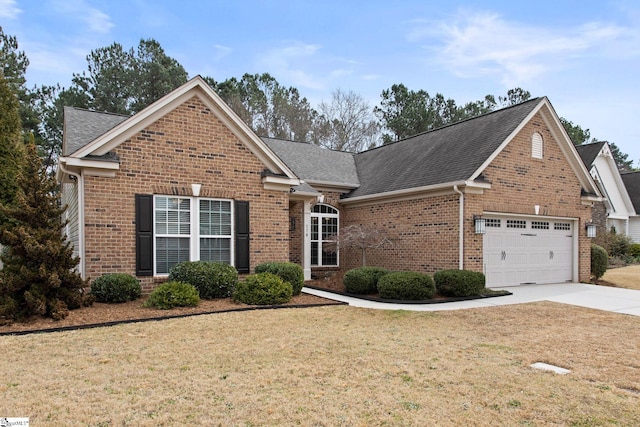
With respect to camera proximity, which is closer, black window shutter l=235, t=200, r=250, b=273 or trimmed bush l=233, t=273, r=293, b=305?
trimmed bush l=233, t=273, r=293, b=305

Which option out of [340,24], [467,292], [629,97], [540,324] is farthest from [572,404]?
[629,97]

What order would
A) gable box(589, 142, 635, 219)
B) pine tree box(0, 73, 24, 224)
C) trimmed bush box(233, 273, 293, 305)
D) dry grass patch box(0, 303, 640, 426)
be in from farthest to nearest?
gable box(589, 142, 635, 219) < pine tree box(0, 73, 24, 224) < trimmed bush box(233, 273, 293, 305) < dry grass patch box(0, 303, 640, 426)

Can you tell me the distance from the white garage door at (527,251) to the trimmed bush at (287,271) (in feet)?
19.5

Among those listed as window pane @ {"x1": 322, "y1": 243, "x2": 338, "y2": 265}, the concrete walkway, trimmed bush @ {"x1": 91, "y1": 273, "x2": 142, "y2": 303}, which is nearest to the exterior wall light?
the concrete walkway

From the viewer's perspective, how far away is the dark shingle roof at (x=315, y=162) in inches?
661

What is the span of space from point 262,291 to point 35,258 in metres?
4.37

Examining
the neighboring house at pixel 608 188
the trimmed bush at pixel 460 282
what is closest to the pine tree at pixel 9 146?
the trimmed bush at pixel 460 282

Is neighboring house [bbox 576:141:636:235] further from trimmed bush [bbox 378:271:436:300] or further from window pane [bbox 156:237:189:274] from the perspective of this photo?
window pane [bbox 156:237:189:274]

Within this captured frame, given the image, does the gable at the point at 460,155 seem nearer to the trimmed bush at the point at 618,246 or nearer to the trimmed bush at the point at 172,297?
the trimmed bush at the point at 172,297

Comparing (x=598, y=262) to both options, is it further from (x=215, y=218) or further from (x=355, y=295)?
(x=215, y=218)

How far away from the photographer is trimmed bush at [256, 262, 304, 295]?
10.8 meters

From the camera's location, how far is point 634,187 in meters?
32.6

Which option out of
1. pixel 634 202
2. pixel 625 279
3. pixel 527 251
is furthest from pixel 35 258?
pixel 634 202

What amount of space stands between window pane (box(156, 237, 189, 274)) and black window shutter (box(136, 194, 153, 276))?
0.26m
